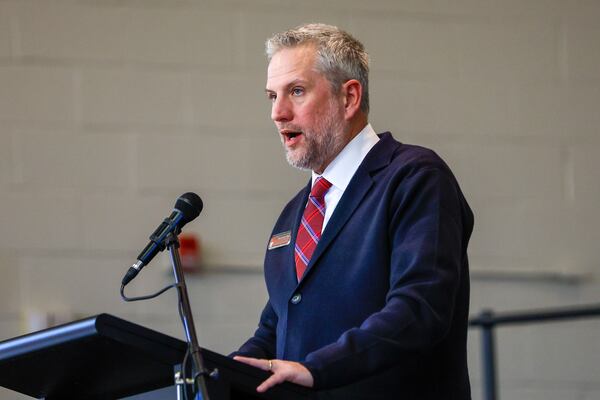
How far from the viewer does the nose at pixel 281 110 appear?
2.44 m

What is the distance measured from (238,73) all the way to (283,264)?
1.89 m

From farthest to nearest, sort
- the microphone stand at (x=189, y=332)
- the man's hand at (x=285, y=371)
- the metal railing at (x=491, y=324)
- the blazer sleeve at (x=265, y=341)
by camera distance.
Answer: the metal railing at (x=491, y=324), the blazer sleeve at (x=265, y=341), the man's hand at (x=285, y=371), the microphone stand at (x=189, y=332)

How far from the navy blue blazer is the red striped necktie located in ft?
0.08

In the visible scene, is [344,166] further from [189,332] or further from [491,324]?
[189,332]

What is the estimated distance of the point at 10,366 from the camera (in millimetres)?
1919

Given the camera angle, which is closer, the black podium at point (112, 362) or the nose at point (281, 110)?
the black podium at point (112, 362)

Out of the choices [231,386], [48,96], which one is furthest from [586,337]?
[231,386]

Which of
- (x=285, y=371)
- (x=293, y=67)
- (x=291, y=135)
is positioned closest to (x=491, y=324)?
(x=291, y=135)

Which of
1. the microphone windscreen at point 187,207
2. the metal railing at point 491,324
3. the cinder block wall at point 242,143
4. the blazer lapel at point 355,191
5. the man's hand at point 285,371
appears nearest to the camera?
the man's hand at point 285,371

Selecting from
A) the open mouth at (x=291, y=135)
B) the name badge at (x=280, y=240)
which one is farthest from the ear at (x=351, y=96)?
the name badge at (x=280, y=240)

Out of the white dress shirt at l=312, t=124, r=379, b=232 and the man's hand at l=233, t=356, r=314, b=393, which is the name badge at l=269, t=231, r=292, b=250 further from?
the man's hand at l=233, t=356, r=314, b=393

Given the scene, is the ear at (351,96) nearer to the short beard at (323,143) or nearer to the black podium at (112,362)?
the short beard at (323,143)

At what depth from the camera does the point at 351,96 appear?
2.54 m

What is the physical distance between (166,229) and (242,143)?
2250 mm
